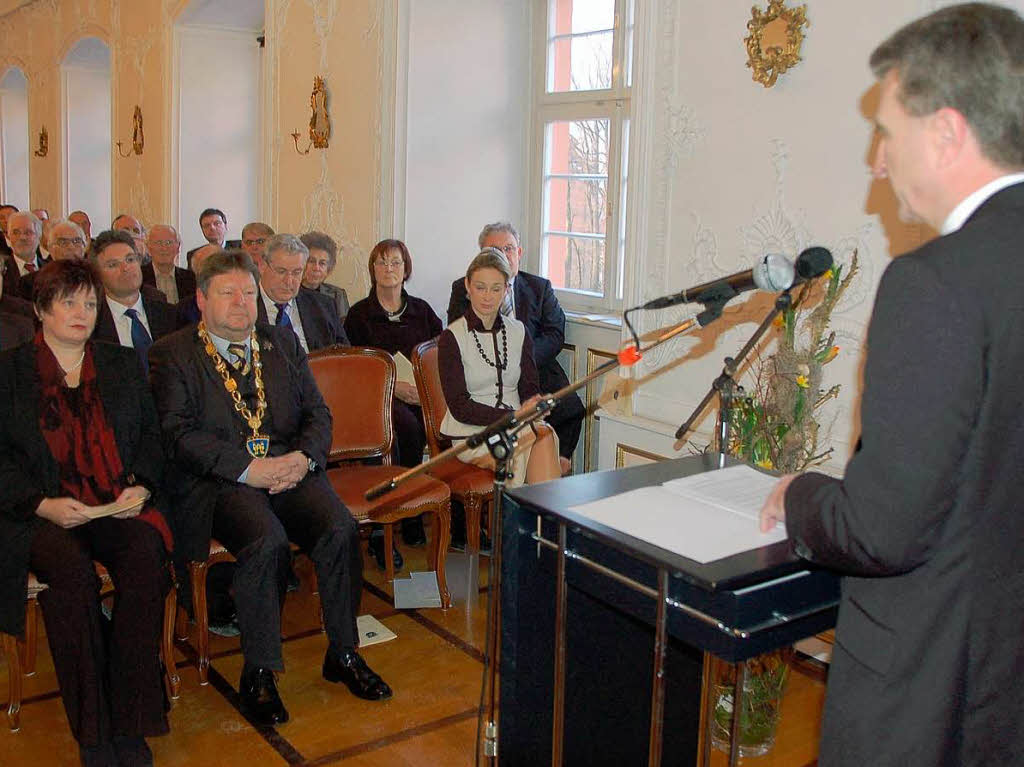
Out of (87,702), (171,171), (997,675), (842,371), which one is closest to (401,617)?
(87,702)

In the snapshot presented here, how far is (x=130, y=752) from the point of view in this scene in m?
2.84

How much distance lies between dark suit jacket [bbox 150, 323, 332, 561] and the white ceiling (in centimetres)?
574

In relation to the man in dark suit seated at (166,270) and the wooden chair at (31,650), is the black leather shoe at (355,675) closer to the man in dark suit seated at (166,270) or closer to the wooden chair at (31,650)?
the wooden chair at (31,650)

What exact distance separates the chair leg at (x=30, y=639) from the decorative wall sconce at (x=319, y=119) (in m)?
3.94

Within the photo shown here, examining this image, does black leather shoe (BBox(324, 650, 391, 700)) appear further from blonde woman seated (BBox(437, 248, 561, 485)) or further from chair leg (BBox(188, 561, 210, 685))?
blonde woman seated (BBox(437, 248, 561, 485))

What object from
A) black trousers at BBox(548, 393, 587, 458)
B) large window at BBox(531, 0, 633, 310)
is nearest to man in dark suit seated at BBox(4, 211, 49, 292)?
large window at BBox(531, 0, 633, 310)

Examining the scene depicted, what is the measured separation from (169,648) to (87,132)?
1015 centimetres

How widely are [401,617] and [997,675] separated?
2.72m

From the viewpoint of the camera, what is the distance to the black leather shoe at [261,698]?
10.2ft

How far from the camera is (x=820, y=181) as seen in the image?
11.3 feet

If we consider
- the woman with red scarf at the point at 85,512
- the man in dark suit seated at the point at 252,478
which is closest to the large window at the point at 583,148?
the man in dark suit seated at the point at 252,478

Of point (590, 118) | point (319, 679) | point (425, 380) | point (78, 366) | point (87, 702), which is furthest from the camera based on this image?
point (590, 118)

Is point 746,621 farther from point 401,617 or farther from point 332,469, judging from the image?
point 332,469

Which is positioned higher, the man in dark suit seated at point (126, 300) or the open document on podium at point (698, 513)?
the man in dark suit seated at point (126, 300)
